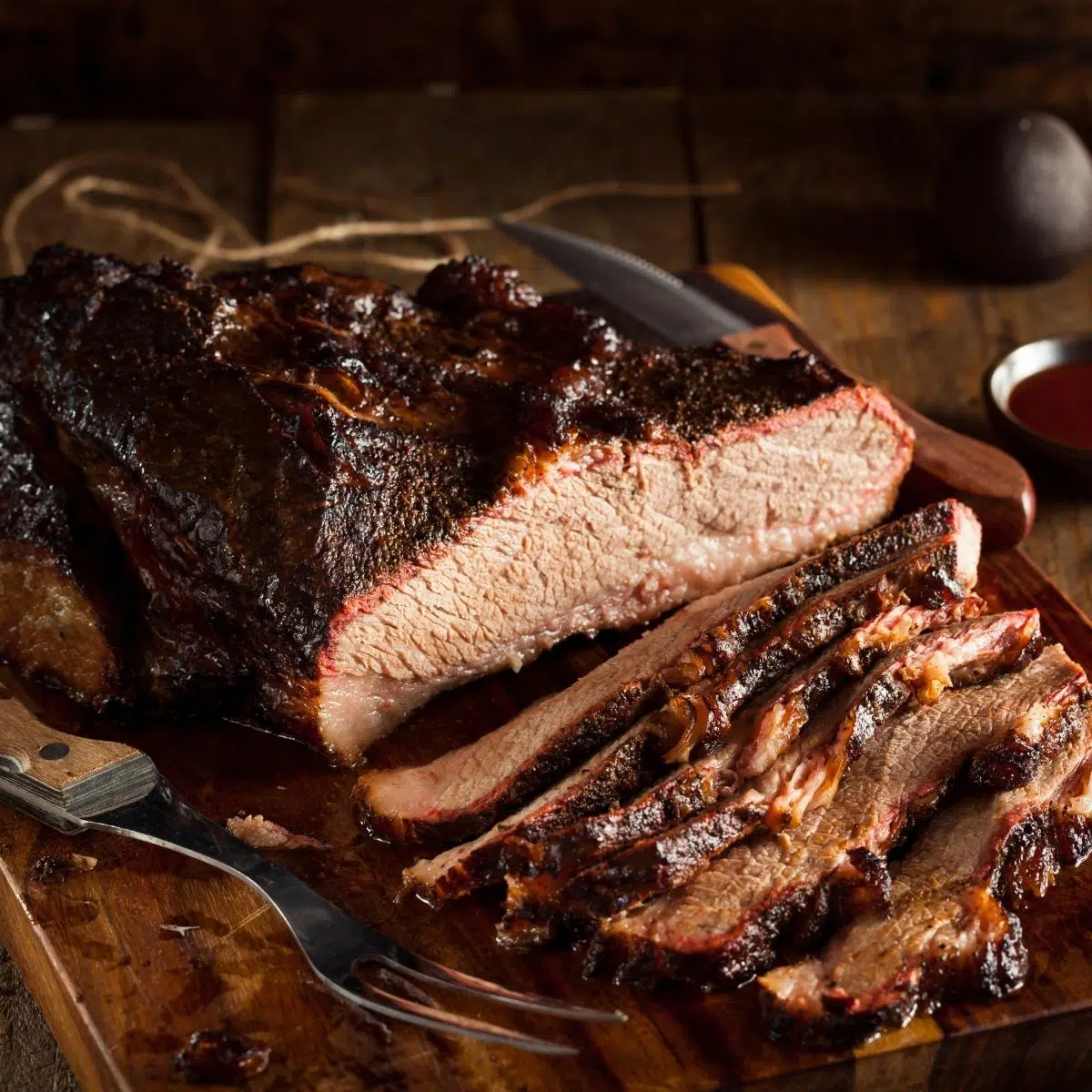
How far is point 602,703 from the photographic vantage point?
3.76m

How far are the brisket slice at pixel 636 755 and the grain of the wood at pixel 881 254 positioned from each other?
114 cm

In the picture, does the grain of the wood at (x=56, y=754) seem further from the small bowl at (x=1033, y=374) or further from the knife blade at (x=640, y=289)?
the small bowl at (x=1033, y=374)

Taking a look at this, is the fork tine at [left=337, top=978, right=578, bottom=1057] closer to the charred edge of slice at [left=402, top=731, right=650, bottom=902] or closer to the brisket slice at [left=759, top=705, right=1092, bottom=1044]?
the charred edge of slice at [left=402, top=731, right=650, bottom=902]

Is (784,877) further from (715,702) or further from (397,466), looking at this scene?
(397,466)

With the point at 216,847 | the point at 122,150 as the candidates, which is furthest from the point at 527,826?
the point at 122,150

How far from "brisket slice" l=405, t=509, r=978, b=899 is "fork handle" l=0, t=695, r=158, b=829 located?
0.71 m

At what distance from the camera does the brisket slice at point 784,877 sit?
3242mm

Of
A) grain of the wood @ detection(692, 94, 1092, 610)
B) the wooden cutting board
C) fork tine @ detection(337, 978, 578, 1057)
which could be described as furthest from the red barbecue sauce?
fork tine @ detection(337, 978, 578, 1057)

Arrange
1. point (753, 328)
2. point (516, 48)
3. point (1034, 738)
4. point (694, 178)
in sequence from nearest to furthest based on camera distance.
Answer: point (1034, 738) → point (753, 328) → point (694, 178) → point (516, 48)

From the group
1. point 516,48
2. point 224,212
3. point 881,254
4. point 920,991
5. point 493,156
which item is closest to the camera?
point 920,991

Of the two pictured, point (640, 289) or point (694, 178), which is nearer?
point (640, 289)

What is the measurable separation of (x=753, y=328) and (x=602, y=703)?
1917 mm

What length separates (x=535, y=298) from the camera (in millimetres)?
4781

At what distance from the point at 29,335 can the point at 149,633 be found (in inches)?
36.8
